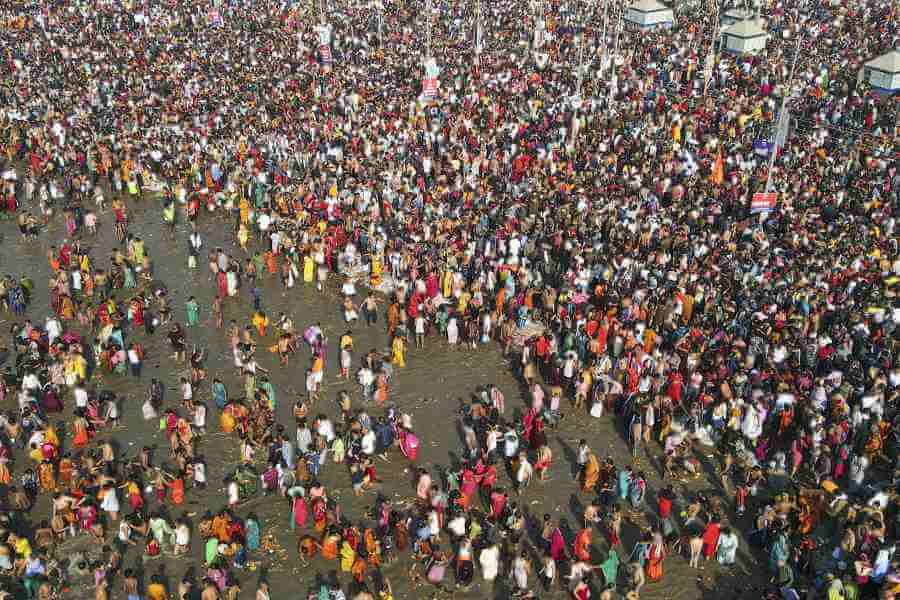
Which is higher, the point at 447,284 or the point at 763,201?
the point at 763,201

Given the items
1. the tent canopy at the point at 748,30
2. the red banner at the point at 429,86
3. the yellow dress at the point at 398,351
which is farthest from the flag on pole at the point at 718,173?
the tent canopy at the point at 748,30

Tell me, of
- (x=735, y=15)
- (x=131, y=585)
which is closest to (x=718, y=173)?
(x=735, y=15)

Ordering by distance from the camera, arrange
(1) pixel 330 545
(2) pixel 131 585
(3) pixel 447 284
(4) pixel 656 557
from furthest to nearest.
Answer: (3) pixel 447 284, (1) pixel 330 545, (4) pixel 656 557, (2) pixel 131 585

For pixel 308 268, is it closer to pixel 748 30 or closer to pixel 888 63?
pixel 888 63

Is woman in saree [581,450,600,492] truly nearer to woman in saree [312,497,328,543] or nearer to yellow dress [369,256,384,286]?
woman in saree [312,497,328,543]

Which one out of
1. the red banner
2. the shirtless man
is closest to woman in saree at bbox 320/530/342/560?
the shirtless man

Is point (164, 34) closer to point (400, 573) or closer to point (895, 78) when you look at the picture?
point (895, 78)

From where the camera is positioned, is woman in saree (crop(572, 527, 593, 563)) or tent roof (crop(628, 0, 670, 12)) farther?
tent roof (crop(628, 0, 670, 12))
